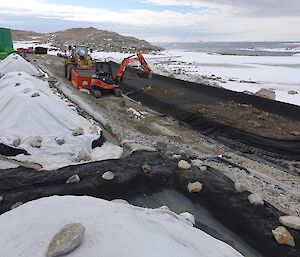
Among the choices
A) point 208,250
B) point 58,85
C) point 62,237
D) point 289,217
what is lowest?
point 58,85

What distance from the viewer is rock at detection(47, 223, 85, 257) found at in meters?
3.12

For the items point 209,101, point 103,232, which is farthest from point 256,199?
point 209,101

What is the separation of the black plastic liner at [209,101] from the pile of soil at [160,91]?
0.24 m

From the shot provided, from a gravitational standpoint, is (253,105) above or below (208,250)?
below

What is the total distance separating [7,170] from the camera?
7.27 metres

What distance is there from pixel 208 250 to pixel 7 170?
5.10 metres

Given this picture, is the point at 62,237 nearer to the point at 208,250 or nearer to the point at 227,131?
the point at 208,250

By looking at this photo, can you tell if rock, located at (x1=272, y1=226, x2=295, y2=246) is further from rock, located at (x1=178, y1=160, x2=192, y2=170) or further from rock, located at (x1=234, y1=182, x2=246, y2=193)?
rock, located at (x1=178, y1=160, x2=192, y2=170)

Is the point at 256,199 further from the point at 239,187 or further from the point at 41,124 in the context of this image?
the point at 41,124

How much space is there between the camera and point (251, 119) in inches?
451

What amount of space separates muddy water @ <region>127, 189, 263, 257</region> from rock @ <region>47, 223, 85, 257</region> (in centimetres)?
297

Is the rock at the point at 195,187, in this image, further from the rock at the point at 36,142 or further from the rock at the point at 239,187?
the rock at the point at 36,142

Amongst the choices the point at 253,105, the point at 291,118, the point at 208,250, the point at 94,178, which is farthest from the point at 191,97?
the point at 208,250

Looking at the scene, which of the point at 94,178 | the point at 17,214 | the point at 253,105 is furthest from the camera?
the point at 253,105
